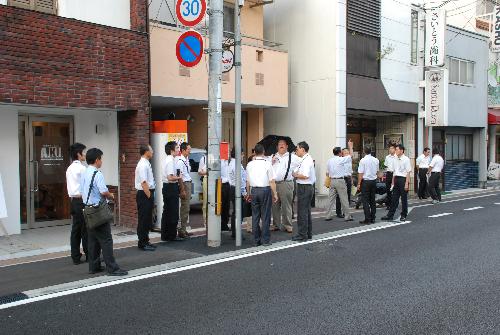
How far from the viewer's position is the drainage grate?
5880mm

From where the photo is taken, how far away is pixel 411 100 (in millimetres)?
19312

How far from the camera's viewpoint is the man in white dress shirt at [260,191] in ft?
29.5

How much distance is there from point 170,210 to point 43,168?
126 inches

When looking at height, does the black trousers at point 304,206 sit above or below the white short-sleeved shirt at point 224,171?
below

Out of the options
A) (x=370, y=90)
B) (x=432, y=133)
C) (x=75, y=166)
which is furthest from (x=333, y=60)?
(x=75, y=166)

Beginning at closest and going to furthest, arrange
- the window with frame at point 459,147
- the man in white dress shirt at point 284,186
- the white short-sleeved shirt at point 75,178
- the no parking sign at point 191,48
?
1. the white short-sleeved shirt at point 75,178
2. the no parking sign at point 191,48
3. the man in white dress shirt at point 284,186
4. the window with frame at point 459,147

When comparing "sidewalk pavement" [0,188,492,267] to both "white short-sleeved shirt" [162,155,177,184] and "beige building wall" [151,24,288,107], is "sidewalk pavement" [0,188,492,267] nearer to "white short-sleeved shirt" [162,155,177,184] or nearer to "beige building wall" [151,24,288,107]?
"white short-sleeved shirt" [162,155,177,184]

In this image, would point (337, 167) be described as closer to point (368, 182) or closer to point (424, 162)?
point (368, 182)

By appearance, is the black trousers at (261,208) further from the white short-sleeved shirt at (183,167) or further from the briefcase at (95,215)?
the briefcase at (95,215)

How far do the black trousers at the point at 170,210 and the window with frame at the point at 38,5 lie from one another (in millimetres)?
4123

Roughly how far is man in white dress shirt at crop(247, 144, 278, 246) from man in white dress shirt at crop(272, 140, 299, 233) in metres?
1.65

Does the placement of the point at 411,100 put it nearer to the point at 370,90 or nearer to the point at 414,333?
the point at 370,90

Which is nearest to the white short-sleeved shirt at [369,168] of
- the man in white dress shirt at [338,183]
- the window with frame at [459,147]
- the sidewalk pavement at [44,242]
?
the man in white dress shirt at [338,183]

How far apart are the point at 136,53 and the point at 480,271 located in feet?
24.7
